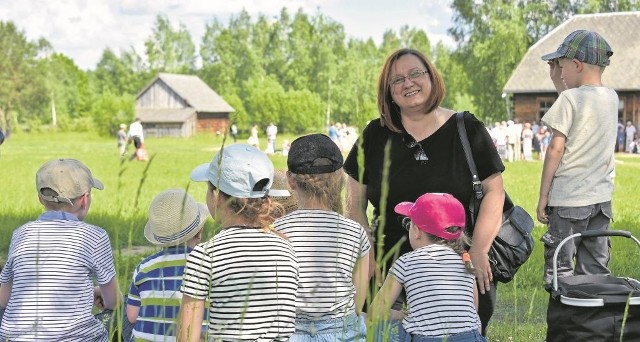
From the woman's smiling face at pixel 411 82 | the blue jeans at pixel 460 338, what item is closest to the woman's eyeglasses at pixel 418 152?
the woman's smiling face at pixel 411 82

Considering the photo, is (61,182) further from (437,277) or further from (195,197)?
(195,197)

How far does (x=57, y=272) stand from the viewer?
379 centimetres

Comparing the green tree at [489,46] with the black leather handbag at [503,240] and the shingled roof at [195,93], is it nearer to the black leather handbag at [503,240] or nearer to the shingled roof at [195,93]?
the shingled roof at [195,93]

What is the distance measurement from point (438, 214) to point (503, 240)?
20.6 inches

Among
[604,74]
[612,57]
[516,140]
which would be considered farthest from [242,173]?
[612,57]

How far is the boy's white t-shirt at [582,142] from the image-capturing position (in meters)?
5.03

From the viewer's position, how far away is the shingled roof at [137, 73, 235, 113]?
80562 millimetres

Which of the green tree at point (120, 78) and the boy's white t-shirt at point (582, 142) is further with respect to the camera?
the green tree at point (120, 78)

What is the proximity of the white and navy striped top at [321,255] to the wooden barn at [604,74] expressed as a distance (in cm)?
4229

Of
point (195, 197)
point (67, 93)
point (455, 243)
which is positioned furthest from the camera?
point (67, 93)

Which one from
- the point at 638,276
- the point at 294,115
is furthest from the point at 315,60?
the point at 638,276

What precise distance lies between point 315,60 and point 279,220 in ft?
277

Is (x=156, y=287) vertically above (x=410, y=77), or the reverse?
(x=410, y=77)

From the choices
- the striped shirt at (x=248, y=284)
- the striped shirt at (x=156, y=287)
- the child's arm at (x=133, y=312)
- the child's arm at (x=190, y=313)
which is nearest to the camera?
the child's arm at (x=190, y=313)
